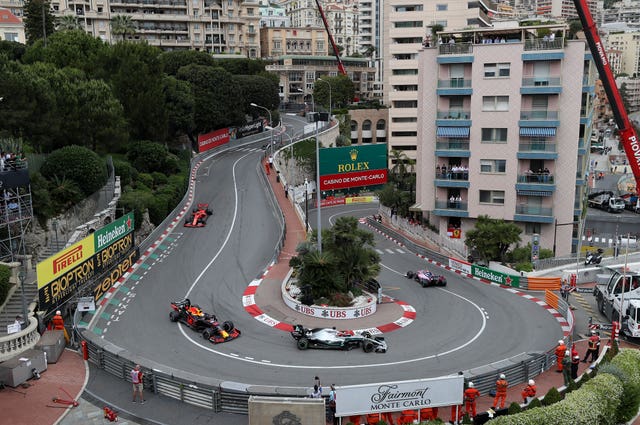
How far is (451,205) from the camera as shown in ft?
185

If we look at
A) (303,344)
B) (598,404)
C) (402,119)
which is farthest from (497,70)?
(402,119)

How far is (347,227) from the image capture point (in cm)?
3884

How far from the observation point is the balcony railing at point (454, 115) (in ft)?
178

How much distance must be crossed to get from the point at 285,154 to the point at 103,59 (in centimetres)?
2867

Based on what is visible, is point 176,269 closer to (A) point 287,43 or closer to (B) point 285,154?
(B) point 285,154

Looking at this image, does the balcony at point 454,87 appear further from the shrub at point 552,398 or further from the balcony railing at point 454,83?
the shrub at point 552,398

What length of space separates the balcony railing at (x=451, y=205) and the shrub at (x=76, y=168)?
29.7 m

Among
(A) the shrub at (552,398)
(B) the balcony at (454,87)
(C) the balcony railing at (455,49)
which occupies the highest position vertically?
(C) the balcony railing at (455,49)

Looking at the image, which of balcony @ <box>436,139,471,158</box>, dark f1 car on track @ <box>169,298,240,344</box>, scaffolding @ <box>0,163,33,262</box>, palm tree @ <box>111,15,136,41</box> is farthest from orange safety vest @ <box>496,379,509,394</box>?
palm tree @ <box>111,15,136,41</box>

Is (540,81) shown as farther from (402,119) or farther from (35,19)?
(35,19)

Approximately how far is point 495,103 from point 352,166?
34.3 m

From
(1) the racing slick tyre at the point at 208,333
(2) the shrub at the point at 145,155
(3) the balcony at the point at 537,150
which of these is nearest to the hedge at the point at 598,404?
(1) the racing slick tyre at the point at 208,333

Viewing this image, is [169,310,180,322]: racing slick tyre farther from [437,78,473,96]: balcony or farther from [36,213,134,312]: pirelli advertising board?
[437,78,473,96]: balcony

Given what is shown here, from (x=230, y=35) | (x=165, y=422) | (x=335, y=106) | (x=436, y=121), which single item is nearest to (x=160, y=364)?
(x=165, y=422)
